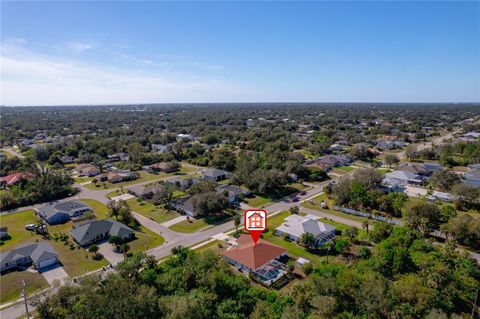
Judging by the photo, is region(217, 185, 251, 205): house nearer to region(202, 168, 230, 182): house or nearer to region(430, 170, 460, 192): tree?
region(202, 168, 230, 182): house

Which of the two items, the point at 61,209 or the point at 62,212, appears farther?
the point at 61,209

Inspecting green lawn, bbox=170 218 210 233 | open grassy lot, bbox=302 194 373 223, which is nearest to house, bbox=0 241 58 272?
green lawn, bbox=170 218 210 233

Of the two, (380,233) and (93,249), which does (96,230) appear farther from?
(380,233)

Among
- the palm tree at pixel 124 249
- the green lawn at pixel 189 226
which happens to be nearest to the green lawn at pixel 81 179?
the green lawn at pixel 189 226

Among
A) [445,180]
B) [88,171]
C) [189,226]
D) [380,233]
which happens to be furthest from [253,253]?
[88,171]

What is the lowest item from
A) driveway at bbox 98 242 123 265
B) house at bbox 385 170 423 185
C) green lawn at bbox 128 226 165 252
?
driveway at bbox 98 242 123 265

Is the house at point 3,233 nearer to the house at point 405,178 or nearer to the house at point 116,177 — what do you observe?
the house at point 116,177

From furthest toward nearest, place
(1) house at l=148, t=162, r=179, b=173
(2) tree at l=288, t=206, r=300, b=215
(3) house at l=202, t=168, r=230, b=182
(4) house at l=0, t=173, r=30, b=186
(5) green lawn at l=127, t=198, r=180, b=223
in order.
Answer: (1) house at l=148, t=162, r=179, b=173 → (3) house at l=202, t=168, r=230, b=182 → (4) house at l=0, t=173, r=30, b=186 → (5) green lawn at l=127, t=198, r=180, b=223 → (2) tree at l=288, t=206, r=300, b=215
